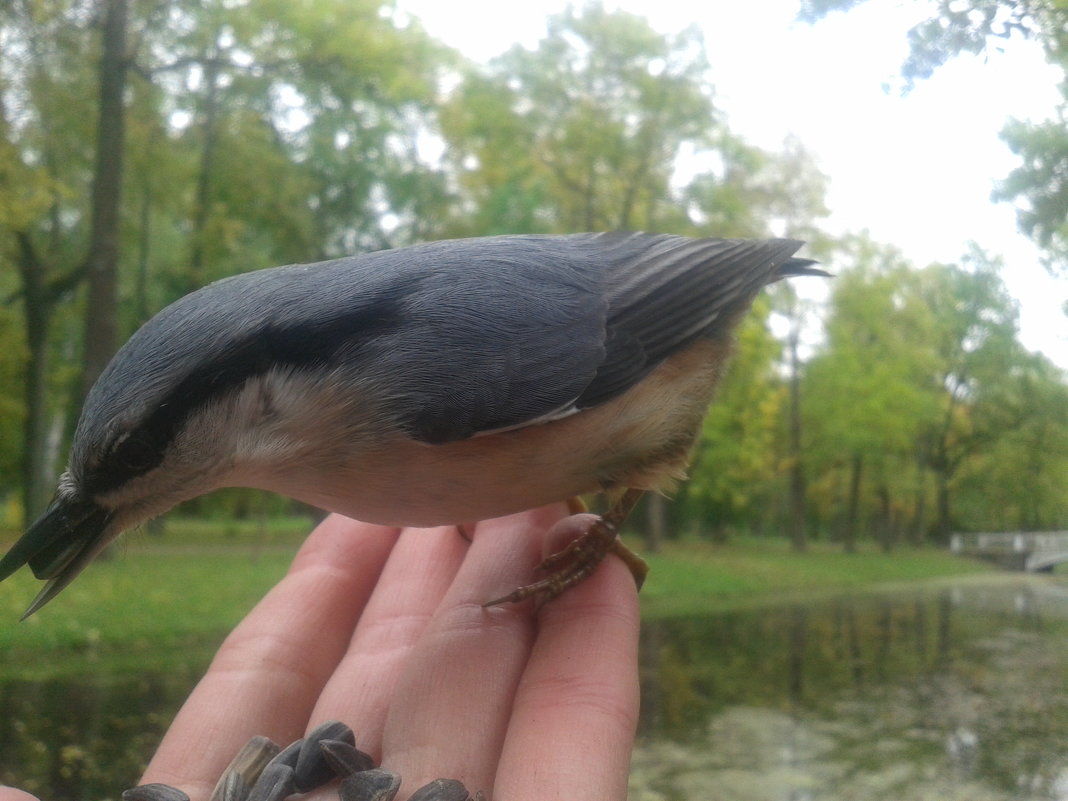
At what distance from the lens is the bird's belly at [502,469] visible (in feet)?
3.89

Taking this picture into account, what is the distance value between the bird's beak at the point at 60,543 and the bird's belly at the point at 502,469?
26 centimetres

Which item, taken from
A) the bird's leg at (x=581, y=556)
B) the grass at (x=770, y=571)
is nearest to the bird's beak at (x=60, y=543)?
the bird's leg at (x=581, y=556)

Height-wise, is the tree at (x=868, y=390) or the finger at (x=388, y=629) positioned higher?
the tree at (x=868, y=390)

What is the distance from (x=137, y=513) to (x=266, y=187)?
84.9 inches

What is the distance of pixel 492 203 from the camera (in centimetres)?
314

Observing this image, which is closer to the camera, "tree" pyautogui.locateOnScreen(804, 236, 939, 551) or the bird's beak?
the bird's beak

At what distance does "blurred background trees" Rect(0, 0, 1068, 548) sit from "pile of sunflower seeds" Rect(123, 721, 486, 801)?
1093 millimetres

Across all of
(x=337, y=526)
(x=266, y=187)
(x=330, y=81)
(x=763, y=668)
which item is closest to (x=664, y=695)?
(x=763, y=668)

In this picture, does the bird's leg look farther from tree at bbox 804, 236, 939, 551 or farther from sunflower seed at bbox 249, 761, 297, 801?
tree at bbox 804, 236, 939, 551

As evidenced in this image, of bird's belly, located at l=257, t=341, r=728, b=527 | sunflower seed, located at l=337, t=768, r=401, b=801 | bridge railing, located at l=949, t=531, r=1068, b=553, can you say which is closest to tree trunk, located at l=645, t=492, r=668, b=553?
bridge railing, located at l=949, t=531, r=1068, b=553

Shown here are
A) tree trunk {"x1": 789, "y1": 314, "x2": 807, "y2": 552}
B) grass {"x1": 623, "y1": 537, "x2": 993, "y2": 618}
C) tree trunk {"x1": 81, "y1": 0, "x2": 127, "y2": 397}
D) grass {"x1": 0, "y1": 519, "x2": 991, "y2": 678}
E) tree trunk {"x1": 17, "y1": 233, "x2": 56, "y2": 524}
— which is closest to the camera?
grass {"x1": 0, "y1": 519, "x2": 991, "y2": 678}

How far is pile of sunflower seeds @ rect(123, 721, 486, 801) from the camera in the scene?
3.79 ft

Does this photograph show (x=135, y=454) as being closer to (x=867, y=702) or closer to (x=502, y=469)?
(x=502, y=469)

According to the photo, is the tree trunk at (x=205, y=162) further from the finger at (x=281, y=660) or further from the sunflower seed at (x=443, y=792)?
the sunflower seed at (x=443, y=792)
